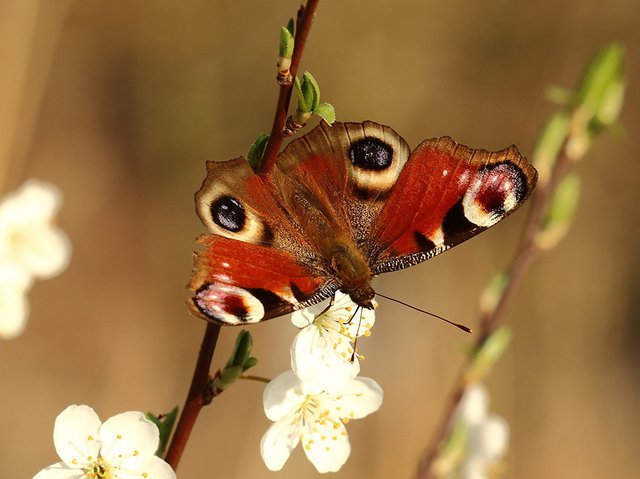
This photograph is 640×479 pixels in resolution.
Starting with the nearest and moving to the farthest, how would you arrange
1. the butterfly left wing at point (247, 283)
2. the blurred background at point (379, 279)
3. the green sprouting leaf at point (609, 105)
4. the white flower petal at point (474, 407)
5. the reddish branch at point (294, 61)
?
the reddish branch at point (294, 61) < the butterfly left wing at point (247, 283) < the green sprouting leaf at point (609, 105) < the white flower petal at point (474, 407) < the blurred background at point (379, 279)

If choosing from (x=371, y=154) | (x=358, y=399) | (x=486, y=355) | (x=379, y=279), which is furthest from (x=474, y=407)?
(x=379, y=279)

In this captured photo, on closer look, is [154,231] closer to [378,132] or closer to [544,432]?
[544,432]

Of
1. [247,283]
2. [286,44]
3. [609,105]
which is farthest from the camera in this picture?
[609,105]

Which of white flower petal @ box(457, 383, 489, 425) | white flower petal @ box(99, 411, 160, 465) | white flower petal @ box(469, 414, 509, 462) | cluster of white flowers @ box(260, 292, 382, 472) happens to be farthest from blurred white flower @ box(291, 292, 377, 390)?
white flower petal @ box(469, 414, 509, 462)

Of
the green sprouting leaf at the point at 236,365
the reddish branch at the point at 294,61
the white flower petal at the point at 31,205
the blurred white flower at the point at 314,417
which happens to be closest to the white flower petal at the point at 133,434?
the green sprouting leaf at the point at 236,365

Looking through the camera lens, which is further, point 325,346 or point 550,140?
point 550,140

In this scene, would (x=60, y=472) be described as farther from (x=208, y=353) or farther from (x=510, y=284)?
(x=510, y=284)

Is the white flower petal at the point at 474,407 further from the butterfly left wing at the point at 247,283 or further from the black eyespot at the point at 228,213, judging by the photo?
the black eyespot at the point at 228,213
